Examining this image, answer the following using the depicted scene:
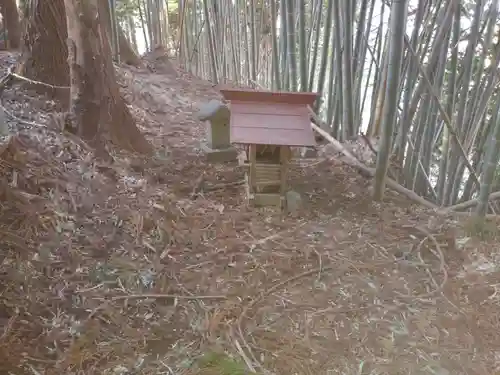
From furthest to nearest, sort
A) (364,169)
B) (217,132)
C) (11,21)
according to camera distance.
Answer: (11,21) < (217,132) < (364,169)

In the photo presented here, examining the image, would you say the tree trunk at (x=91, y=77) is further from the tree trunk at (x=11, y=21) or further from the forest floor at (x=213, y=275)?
the tree trunk at (x=11, y=21)

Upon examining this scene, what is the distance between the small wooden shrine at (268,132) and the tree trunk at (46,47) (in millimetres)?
1089

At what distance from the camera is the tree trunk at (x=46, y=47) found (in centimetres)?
264

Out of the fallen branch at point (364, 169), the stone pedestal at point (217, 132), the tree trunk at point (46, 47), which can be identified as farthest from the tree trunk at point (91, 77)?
the fallen branch at point (364, 169)

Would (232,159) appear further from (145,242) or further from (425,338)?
(425,338)

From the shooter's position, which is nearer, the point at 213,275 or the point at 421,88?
the point at 213,275

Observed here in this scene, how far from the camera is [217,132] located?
2.79 metres

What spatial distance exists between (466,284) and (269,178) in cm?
95

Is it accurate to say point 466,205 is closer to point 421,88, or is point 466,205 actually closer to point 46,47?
point 421,88

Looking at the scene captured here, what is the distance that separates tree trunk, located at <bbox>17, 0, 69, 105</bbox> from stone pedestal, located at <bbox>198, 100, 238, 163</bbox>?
2.52ft

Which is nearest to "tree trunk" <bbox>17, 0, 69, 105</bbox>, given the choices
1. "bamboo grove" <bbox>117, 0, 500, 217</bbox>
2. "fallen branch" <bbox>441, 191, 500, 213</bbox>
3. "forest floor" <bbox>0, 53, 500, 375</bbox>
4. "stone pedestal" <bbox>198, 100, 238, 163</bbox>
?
"forest floor" <bbox>0, 53, 500, 375</bbox>

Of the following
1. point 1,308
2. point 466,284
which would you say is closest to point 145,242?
point 1,308

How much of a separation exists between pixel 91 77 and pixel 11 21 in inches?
62.3

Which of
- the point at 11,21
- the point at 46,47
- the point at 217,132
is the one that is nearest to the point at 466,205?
the point at 217,132
